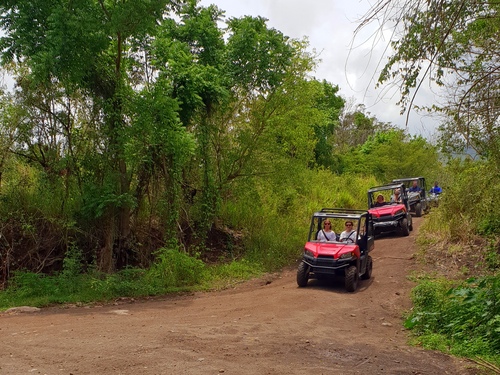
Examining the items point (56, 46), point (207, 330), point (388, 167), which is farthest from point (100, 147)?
point (388, 167)

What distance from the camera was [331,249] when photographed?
40.8 feet

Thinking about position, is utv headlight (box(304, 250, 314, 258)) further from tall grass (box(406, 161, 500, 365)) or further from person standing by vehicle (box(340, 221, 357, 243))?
tall grass (box(406, 161, 500, 365))

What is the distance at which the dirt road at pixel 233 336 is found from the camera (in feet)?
21.5

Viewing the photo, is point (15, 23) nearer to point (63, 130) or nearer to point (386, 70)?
point (63, 130)

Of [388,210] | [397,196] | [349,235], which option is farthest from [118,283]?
[397,196]

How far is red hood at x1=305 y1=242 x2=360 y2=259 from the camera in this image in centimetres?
1225

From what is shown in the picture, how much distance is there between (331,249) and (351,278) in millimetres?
816

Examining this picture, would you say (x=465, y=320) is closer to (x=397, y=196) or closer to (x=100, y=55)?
(x=100, y=55)

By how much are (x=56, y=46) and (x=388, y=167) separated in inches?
1225

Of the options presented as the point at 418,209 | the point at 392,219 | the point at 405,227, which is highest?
the point at 418,209

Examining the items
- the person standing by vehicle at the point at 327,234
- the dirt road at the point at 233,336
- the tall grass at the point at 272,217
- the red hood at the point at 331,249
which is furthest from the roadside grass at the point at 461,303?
the tall grass at the point at 272,217

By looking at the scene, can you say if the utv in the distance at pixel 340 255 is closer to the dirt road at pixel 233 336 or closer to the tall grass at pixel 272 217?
the dirt road at pixel 233 336

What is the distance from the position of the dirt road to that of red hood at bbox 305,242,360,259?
2.95 feet

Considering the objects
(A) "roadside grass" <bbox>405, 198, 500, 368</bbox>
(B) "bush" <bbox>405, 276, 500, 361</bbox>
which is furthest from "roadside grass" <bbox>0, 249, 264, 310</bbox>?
(B) "bush" <bbox>405, 276, 500, 361</bbox>
